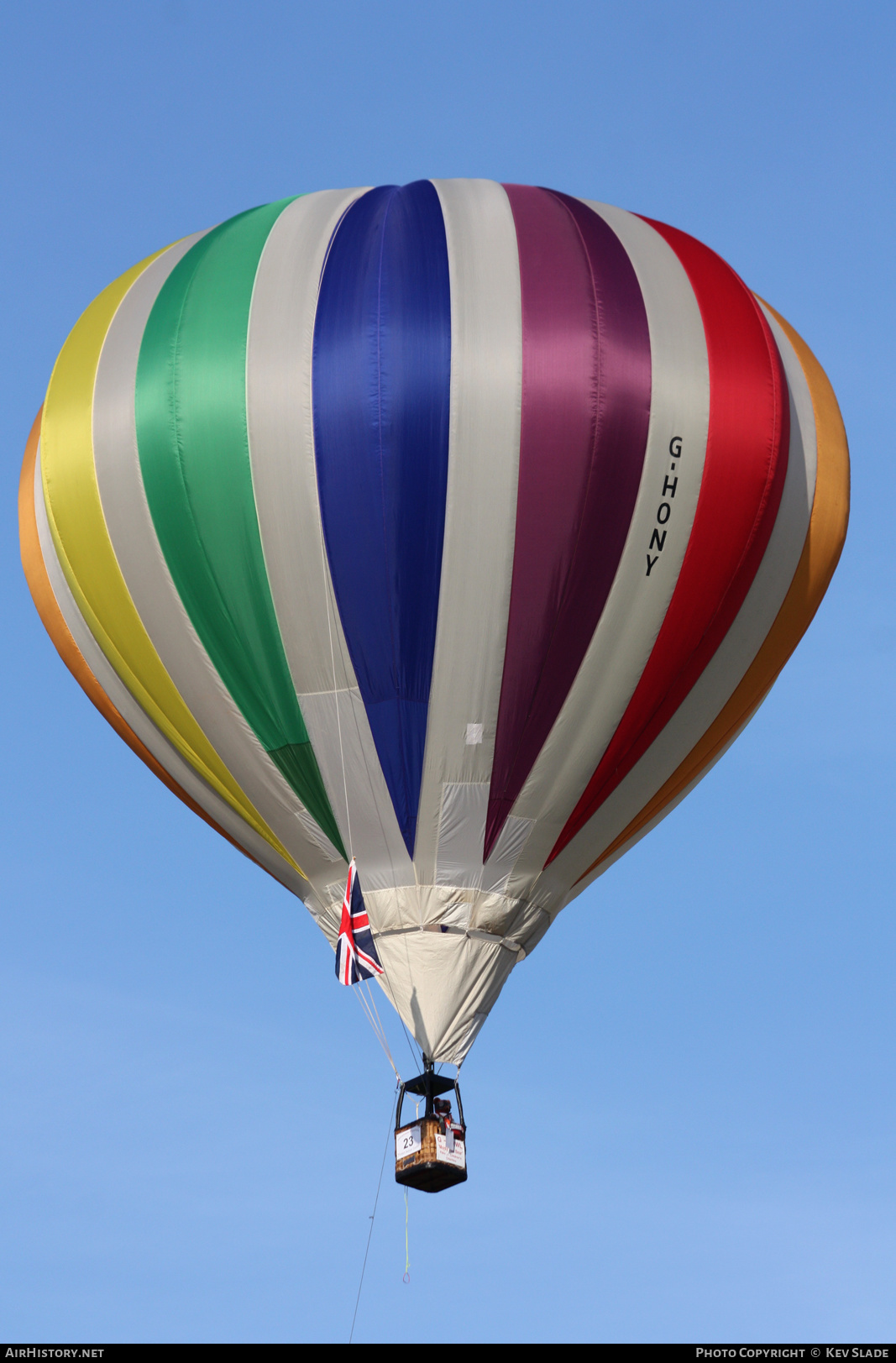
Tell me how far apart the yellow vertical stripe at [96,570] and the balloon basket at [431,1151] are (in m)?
2.64

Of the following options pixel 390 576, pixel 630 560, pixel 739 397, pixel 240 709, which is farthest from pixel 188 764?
pixel 739 397

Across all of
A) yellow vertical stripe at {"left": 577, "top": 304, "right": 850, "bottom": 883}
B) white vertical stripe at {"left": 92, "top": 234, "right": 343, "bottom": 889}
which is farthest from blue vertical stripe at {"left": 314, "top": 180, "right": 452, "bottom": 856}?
yellow vertical stripe at {"left": 577, "top": 304, "right": 850, "bottom": 883}

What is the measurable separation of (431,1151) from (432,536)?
4.93 metres

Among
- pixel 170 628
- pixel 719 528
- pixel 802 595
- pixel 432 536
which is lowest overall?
pixel 170 628

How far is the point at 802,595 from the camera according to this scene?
2170cm

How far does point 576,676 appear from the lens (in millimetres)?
20109

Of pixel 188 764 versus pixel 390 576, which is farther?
pixel 188 764

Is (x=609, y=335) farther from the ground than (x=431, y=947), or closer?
farther from the ground

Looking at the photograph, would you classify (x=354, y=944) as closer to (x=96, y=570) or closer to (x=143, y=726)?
(x=143, y=726)

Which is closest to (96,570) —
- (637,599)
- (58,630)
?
(58,630)

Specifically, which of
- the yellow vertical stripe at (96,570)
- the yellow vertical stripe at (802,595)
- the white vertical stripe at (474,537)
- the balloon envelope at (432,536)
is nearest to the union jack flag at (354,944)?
the balloon envelope at (432,536)

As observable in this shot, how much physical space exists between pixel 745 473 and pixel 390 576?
A: 320 cm

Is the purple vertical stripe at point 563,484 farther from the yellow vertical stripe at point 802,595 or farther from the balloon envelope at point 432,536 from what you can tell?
the yellow vertical stripe at point 802,595

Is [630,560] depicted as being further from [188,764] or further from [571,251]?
[188,764]
